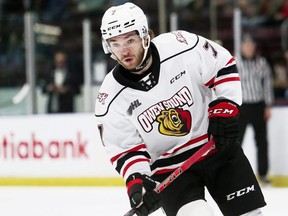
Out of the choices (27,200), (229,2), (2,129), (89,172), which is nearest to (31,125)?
(2,129)

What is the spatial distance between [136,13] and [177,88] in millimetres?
328

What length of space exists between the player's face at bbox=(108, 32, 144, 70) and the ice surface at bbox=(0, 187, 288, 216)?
6.17 ft

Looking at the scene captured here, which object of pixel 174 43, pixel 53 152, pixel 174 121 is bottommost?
pixel 53 152

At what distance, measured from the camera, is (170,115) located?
2959mm

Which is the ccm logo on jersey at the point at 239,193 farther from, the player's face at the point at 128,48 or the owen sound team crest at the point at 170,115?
the player's face at the point at 128,48

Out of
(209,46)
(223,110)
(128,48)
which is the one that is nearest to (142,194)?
(223,110)

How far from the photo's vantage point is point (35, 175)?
685cm

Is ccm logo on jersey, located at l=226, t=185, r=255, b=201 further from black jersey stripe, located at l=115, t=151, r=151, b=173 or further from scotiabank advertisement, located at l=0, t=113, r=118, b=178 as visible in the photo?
scotiabank advertisement, located at l=0, t=113, r=118, b=178

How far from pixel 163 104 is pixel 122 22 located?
0.36 meters

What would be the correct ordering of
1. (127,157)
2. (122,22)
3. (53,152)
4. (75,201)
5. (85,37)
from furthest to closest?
(85,37) < (53,152) < (75,201) < (127,157) < (122,22)

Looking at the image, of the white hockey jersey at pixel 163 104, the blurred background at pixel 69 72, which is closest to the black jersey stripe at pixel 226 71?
the white hockey jersey at pixel 163 104

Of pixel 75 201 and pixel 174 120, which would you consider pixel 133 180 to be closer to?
pixel 174 120

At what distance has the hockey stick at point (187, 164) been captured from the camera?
2.97m

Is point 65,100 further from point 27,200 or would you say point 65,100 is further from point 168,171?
point 168,171
